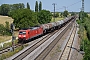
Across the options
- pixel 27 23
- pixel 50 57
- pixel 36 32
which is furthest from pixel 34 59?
pixel 27 23

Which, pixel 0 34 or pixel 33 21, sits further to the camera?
pixel 33 21

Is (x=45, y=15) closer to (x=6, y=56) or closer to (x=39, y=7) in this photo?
(x=39, y=7)

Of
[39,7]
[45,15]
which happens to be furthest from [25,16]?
[39,7]

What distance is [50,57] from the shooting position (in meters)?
27.2

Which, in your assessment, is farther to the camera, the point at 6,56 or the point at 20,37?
the point at 20,37

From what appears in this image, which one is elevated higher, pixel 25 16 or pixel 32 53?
pixel 25 16

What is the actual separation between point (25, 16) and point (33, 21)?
136 inches

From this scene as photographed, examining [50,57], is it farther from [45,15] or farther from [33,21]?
[45,15]

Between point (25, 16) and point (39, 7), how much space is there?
76.0 metres

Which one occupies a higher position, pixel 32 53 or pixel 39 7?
pixel 39 7

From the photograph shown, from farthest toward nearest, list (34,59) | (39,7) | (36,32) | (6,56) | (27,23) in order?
(39,7) → (27,23) → (36,32) → (6,56) → (34,59)

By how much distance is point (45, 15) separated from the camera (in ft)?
297

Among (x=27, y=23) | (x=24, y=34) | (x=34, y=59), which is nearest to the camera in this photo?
(x=34, y=59)

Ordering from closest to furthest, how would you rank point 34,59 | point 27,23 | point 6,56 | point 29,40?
1. point 34,59
2. point 6,56
3. point 29,40
4. point 27,23
